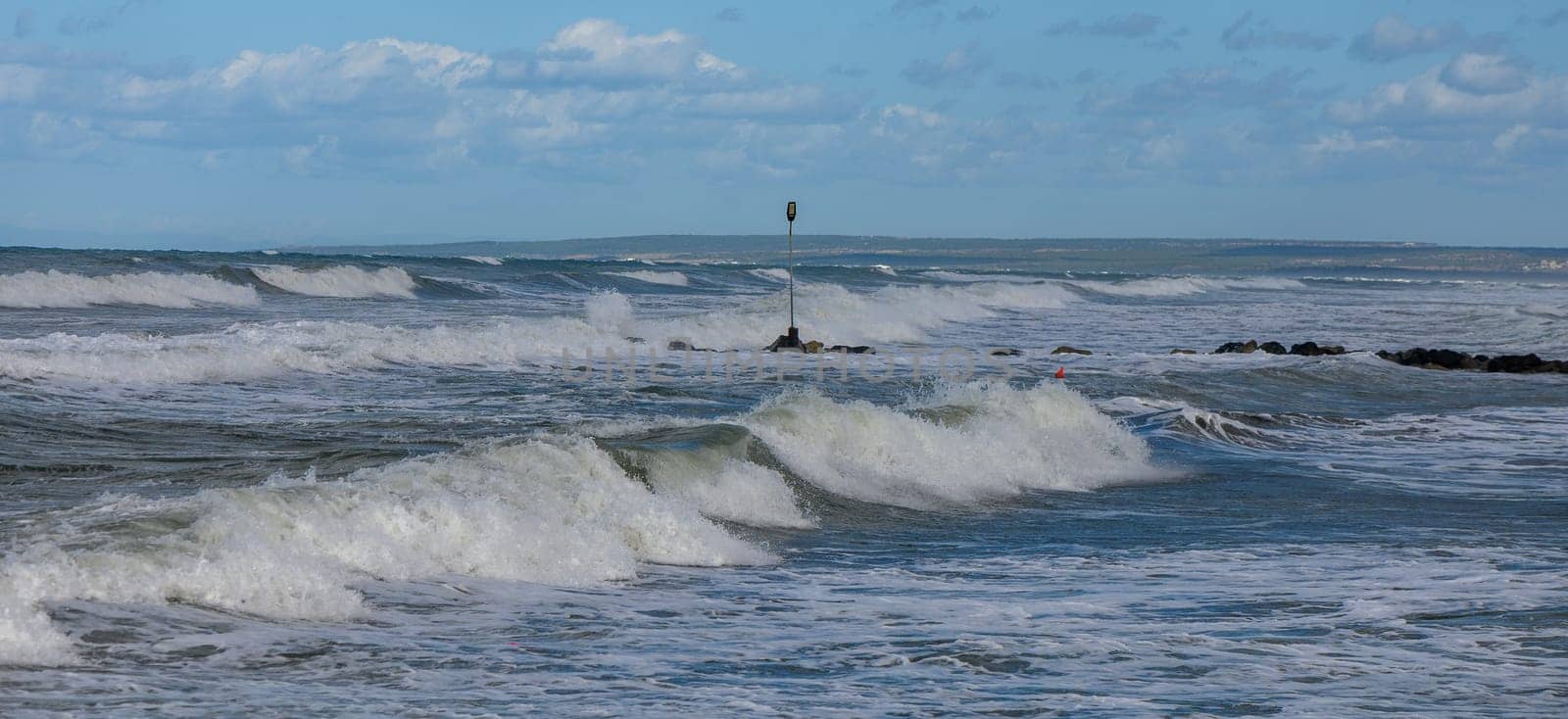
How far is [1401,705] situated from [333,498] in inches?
215

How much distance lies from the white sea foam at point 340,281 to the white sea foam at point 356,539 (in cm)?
3970

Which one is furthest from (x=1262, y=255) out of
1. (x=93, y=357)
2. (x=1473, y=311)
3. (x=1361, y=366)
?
(x=93, y=357)

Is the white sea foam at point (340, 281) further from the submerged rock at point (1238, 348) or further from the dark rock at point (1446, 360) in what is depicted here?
the dark rock at point (1446, 360)

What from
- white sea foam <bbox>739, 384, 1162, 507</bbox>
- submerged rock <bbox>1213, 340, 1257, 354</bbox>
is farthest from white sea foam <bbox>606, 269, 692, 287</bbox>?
white sea foam <bbox>739, 384, 1162, 507</bbox>

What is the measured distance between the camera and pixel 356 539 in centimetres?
860

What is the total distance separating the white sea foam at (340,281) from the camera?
1972 inches

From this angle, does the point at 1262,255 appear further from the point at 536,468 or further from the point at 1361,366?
the point at 536,468

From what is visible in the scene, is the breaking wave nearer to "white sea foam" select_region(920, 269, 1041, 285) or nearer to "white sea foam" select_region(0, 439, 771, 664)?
"white sea foam" select_region(0, 439, 771, 664)

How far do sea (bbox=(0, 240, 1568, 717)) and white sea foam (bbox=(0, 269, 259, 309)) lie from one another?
1568 cm

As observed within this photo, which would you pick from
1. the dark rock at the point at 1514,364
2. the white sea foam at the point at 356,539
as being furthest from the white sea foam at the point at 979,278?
the white sea foam at the point at 356,539

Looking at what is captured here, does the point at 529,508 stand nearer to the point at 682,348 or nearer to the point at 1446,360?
the point at 682,348

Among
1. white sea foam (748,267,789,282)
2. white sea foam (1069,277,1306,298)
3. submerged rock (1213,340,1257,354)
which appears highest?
white sea foam (748,267,789,282)

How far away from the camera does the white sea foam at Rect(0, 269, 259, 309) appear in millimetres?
36938

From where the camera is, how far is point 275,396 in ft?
56.1
